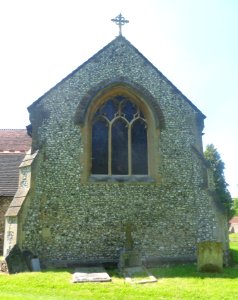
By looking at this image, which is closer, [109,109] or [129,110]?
[109,109]

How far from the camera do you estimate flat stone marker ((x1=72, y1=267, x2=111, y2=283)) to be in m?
9.26

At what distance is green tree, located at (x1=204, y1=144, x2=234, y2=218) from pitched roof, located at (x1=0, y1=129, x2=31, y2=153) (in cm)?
1517

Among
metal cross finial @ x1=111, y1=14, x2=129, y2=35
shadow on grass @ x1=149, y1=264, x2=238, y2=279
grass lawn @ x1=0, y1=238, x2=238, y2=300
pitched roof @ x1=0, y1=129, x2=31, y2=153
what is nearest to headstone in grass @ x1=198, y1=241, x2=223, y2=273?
shadow on grass @ x1=149, y1=264, x2=238, y2=279

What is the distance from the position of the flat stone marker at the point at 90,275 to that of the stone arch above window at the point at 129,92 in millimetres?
5845

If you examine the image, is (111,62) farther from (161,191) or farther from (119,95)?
(161,191)

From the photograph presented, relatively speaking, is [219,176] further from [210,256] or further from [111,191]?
[210,256]

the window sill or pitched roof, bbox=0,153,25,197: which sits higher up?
pitched roof, bbox=0,153,25,197

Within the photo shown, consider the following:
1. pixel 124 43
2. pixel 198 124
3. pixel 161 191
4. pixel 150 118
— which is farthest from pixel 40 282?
pixel 124 43

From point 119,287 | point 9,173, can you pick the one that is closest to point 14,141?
point 9,173

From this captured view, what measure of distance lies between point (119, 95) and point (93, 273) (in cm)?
693

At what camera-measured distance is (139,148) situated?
13727 mm

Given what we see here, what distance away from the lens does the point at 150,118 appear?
13758mm

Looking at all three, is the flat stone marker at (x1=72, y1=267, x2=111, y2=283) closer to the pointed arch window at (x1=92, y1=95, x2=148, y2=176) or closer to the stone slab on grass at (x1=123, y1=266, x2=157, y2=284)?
the stone slab on grass at (x1=123, y1=266, x2=157, y2=284)

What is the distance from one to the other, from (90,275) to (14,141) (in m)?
13.9
